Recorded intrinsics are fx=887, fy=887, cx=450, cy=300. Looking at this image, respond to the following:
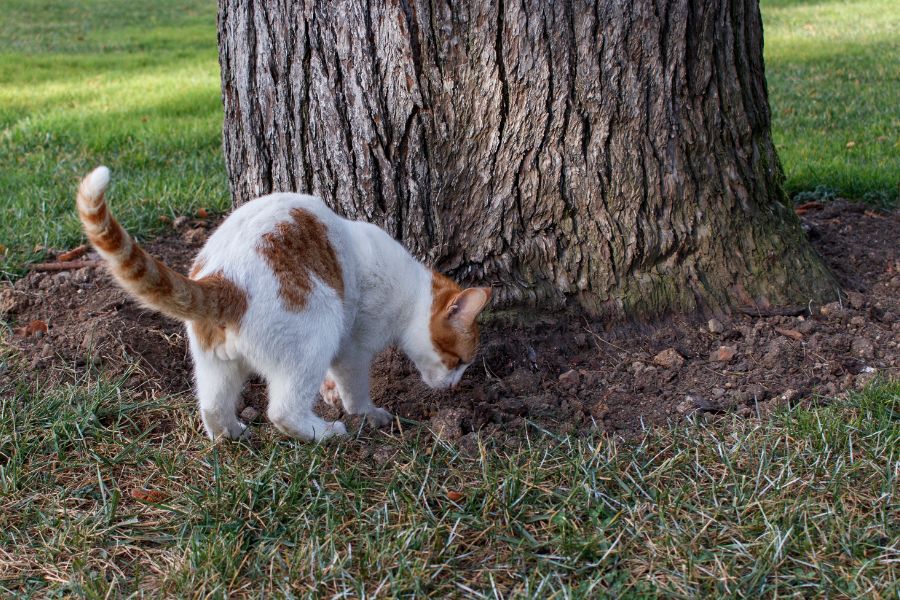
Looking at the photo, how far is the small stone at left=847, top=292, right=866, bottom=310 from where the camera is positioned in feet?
13.2

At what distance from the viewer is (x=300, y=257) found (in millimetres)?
3129

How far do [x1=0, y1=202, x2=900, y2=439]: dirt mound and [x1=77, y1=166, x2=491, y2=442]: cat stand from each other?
267 mm

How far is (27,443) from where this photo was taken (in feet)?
10.4

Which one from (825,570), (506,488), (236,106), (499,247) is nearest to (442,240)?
(499,247)

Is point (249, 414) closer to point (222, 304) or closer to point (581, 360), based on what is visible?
point (222, 304)

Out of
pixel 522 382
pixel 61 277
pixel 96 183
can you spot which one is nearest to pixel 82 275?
pixel 61 277

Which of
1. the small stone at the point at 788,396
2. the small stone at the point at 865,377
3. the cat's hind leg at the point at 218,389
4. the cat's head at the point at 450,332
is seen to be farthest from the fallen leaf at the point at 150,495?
the small stone at the point at 865,377

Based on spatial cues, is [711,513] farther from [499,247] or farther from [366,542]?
[499,247]

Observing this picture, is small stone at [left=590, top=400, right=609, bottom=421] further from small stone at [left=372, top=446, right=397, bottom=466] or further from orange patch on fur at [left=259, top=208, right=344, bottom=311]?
orange patch on fur at [left=259, top=208, right=344, bottom=311]

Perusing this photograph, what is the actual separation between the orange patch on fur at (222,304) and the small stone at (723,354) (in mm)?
1977

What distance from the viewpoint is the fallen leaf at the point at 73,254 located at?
4.65 meters

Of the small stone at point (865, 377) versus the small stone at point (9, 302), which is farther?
the small stone at point (9, 302)

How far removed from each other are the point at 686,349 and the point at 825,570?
56.9 inches

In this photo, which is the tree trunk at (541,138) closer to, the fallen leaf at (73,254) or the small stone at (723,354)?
the small stone at (723,354)
